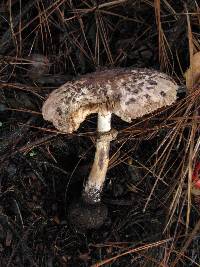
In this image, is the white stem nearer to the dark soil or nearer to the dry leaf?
the dark soil

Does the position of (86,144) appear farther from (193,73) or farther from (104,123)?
(193,73)

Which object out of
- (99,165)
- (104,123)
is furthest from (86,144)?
(104,123)

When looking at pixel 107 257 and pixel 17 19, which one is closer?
pixel 107 257

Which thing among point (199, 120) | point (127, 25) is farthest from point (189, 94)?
point (127, 25)

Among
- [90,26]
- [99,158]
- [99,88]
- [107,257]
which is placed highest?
[90,26]

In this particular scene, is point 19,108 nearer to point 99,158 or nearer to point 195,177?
point 99,158

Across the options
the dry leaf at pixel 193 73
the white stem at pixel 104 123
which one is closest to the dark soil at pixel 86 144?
the dry leaf at pixel 193 73

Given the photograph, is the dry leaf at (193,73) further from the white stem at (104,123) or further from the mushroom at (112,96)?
the white stem at (104,123)
